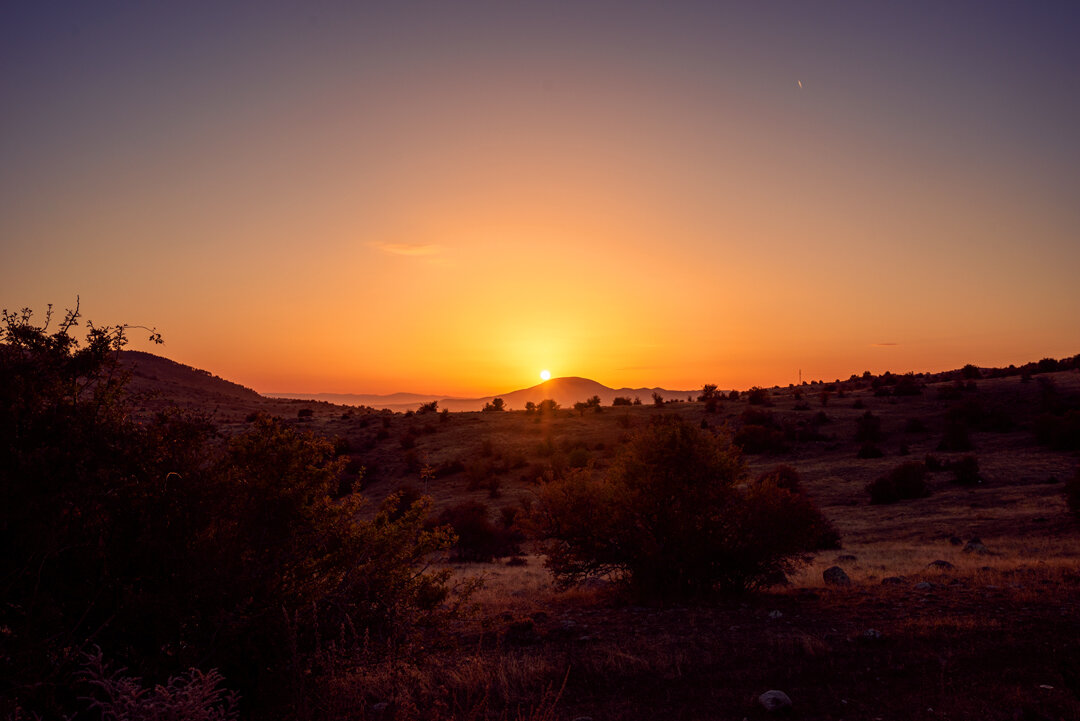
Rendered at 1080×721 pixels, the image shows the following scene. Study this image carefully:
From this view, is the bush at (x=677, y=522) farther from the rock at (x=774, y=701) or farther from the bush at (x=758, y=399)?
the bush at (x=758, y=399)

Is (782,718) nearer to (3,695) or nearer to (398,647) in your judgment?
(398,647)

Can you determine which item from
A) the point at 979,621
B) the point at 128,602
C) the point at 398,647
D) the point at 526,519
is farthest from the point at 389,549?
the point at 979,621

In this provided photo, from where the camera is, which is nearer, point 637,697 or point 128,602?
point 128,602

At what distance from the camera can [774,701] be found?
707cm

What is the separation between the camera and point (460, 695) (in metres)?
7.52

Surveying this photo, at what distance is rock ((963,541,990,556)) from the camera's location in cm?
1684

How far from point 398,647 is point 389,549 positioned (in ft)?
4.98

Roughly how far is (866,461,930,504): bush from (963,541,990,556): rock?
10961mm

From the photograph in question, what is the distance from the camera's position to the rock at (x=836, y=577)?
1362 cm

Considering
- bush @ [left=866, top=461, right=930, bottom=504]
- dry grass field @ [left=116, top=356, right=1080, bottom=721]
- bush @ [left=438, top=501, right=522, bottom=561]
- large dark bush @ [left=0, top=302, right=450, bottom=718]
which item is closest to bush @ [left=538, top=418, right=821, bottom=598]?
dry grass field @ [left=116, top=356, right=1080, bottom=721]

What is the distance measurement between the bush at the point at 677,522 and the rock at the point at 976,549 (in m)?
7.12

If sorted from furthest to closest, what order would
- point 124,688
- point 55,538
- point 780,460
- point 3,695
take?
point 780,460 → point 55,538 → point 3,695 → point 124,688

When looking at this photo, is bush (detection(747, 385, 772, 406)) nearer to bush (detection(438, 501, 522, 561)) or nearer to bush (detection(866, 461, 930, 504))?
bush (detection(866, 461, 930, 504))

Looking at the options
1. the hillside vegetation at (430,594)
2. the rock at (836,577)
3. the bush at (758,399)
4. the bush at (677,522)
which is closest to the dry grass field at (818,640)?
the hillside vegetation at (430,594)
